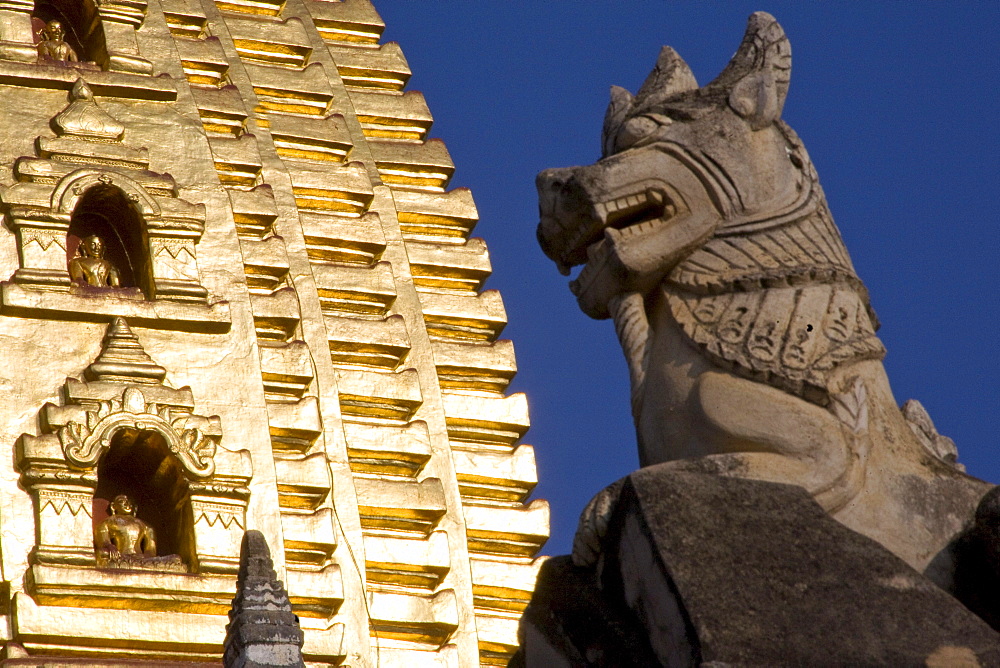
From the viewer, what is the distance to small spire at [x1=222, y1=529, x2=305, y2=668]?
35.9ft

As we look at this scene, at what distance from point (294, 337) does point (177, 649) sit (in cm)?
356

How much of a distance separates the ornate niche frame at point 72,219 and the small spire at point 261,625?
577cm

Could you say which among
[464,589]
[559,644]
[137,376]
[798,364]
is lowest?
[559,644]

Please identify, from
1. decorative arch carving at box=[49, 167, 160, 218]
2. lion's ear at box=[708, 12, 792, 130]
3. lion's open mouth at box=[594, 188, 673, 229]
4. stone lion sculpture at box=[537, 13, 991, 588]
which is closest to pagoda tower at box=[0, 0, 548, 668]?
decorative arch carving at box=[49, 167, 160, 218]

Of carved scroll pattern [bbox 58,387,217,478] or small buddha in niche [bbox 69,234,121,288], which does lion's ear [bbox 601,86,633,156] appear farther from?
small buddha in niche [bbox 69,234,121,288]

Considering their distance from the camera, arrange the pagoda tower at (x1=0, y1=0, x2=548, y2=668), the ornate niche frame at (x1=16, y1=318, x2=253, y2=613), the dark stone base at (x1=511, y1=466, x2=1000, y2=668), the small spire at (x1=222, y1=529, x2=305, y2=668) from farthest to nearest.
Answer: the pagoda tower at (x1=0, y1=0, x2=548, y2=668), the ornate niche frame at (x1=16, y1=318, x2=253, y2=613), the small spire at (x1=222, y1=529, x2=305, y2=668), the dark stone base at (x1=511, y1=466, x2=1000, y2=668)

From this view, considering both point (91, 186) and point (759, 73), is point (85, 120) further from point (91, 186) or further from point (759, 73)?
point (759, 73)

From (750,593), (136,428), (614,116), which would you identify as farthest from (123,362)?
(750,593)

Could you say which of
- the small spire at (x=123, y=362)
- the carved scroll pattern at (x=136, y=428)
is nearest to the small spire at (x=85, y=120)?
the small spire at (x=123, y=362)

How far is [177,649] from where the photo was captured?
15.4m

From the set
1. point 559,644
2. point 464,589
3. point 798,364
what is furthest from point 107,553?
point 798,364

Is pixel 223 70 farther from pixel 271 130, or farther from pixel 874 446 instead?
pixel 874 446

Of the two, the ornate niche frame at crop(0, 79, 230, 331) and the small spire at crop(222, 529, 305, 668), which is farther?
A: the ornate niche frame at crop(0, 79, 230, 331)

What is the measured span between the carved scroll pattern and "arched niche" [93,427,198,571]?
70mm
